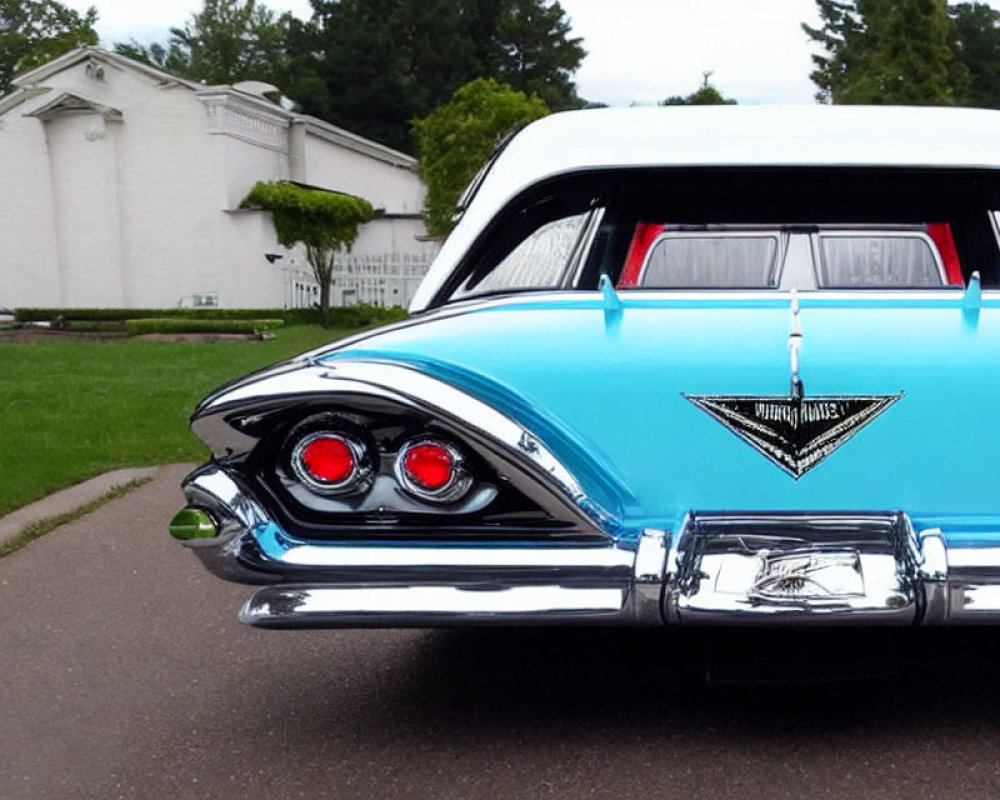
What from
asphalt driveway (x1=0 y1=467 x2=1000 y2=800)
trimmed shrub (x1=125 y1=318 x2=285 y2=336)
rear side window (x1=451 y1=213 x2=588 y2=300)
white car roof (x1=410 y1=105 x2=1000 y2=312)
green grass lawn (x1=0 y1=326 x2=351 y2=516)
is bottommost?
trimmed shrub (x1=125 y1=318 x2=285 y2=336)

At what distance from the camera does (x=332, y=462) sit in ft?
8.85

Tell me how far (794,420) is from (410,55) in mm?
63203

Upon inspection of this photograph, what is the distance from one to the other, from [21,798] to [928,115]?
10.0 ft

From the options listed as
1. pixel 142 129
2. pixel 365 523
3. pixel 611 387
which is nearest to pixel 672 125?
pixel 611 387

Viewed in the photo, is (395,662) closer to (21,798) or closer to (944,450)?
(21,798)

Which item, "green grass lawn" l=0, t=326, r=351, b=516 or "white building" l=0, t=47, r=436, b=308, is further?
"white building" l=0, t=47, r=436, b=308

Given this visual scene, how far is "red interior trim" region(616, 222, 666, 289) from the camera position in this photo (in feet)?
11.5

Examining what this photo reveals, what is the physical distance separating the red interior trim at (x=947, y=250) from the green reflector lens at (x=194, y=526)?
6.53ft

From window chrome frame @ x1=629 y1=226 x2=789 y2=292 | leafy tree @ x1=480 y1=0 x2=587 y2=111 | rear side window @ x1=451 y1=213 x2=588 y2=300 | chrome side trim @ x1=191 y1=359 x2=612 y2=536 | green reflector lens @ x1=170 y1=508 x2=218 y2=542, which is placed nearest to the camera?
chrome side trim @ x1=191 y1=359 x2=612 y2=536

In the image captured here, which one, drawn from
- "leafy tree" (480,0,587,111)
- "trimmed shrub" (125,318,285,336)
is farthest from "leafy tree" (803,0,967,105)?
"trimmed shrub" (125,318,285,336)

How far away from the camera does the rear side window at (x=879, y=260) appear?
3434mm

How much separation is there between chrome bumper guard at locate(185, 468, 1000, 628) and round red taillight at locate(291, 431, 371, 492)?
0.13 metres

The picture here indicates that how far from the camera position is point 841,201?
11.6ft

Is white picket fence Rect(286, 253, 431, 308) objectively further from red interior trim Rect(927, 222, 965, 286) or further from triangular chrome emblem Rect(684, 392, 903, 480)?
triangular chrome emblem Rect(684, 392, 903, 480)
